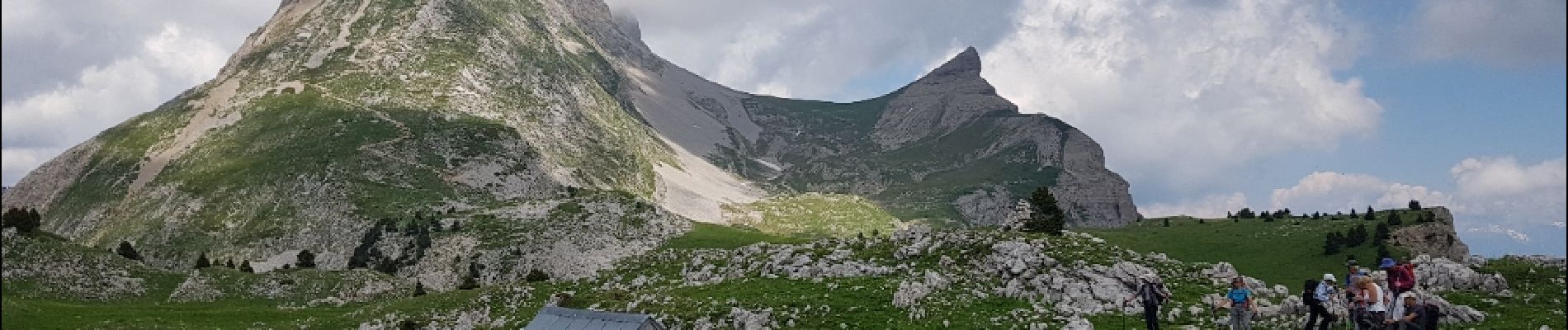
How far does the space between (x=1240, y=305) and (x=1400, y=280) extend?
15.9 feet

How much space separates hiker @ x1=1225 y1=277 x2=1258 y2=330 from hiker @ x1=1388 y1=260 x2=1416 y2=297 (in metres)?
4.27

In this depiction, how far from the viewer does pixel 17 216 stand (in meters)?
70.4

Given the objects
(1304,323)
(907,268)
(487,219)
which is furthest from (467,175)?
(1304,323)

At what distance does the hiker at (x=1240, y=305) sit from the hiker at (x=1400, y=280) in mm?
4266

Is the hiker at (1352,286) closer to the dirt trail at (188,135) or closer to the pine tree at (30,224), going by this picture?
the pine tree at (30,224)

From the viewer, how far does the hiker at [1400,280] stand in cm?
2672

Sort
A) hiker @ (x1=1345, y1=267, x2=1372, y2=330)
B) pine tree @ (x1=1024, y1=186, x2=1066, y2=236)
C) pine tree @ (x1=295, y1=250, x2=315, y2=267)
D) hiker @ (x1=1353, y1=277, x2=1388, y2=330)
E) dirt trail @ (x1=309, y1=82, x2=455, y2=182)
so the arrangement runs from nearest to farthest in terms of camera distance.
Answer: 1. hiker @ (x1=1353, y1=277, x2=1388, y2=330)
2. hiker @ (x1=1345, y1=267, x2=1372, y2=330)
3. pine tree @ (x1=1024, y1=186, x2=1066, y2=236)
4. pine tree @ (x1=295, y1=250, x2=315, y2=267)
5. dirt trail @ (x1=309, y1=82, x2=455, y2=182)

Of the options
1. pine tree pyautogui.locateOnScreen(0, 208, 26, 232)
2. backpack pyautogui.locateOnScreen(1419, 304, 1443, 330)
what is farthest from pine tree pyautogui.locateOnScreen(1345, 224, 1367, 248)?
pine tree pyautogui.locateOnScreen(0, 208, 26, 232)

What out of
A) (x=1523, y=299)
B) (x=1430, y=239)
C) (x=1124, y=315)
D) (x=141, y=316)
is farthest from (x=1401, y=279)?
(x=1430, y=239)

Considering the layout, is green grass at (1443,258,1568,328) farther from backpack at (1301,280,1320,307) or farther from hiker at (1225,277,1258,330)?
hiker at (1225,277,1258,330)

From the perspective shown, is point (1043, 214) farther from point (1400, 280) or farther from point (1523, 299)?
point (1400, 280)

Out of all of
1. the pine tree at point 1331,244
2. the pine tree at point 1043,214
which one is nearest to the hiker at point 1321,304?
the pine tree at point 1043,214

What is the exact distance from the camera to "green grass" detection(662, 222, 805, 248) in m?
113

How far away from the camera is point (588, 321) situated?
30.8m
